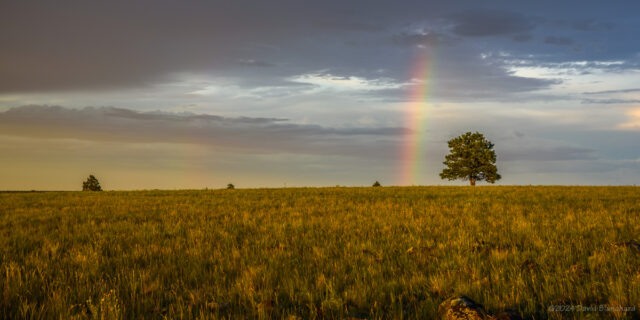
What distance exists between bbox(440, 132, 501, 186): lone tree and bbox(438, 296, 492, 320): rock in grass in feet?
200

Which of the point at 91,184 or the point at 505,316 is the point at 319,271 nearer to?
the point at 505,316

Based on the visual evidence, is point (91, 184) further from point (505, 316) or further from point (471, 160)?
point (505, 316)

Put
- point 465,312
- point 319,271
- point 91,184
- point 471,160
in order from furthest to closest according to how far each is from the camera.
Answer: point 91,184 < point 471,160 < point 319,271 < point 465,312

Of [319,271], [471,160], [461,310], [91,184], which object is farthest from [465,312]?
[91,184]

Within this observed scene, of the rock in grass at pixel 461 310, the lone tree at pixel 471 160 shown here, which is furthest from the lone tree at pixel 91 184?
the rock in grass at pixel 461 310

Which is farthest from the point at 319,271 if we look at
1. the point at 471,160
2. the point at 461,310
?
the point at 471,160

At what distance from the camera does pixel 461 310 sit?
3727 mm

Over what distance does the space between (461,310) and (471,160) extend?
61508 millimetres

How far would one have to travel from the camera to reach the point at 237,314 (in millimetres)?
4234

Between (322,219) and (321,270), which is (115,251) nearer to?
(321,270)

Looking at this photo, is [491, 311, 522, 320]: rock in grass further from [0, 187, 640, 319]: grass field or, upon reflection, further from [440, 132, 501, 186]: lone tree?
[440, 132, 501, 186]: lone tree

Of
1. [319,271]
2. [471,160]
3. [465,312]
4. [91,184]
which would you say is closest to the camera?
[465,312]

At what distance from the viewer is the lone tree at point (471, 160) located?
60719 millimetres

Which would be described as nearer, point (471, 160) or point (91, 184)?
point (471, 160)
